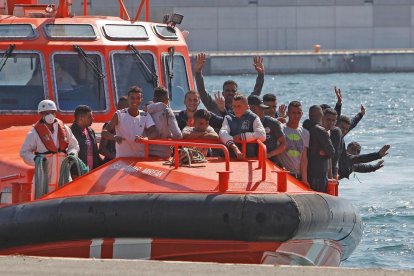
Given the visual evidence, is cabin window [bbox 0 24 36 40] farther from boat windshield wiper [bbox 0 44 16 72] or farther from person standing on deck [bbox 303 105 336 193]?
person standing on deck [bbox 303 105 336 193]

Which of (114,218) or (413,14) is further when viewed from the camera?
(413,14)

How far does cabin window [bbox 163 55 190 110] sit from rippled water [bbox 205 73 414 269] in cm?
276

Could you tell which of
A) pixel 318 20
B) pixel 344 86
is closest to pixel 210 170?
pixel 344 86

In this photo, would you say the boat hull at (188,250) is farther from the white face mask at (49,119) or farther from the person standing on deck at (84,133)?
the person standing on deck at (84,133)

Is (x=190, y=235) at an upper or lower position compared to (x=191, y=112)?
lower

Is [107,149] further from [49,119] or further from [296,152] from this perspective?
[296,152]

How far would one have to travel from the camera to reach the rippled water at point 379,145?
606 inches

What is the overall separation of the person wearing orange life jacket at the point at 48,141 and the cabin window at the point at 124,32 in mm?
2146

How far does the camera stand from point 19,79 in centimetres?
1238

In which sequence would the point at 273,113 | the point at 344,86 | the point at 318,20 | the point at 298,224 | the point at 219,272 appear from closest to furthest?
1. the point at 219,272
2. the point at 298,224
3. the point at 273,113
4. the point at 344,86
5. the point at 318,20

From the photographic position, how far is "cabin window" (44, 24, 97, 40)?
41.3 feet

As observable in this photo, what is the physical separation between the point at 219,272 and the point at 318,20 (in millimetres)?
65418

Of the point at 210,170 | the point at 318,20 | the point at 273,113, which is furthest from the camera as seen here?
the point at 318,20

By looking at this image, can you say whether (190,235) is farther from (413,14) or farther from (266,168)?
(413,14)
